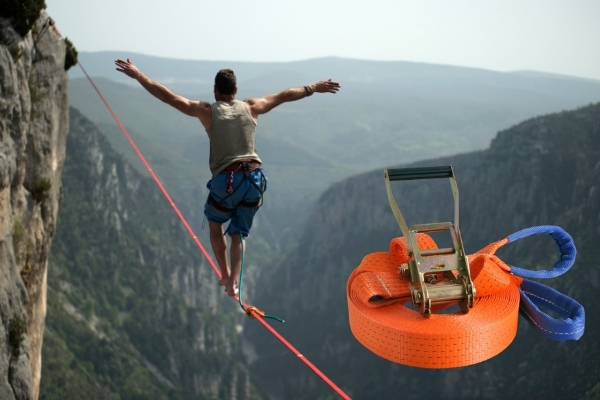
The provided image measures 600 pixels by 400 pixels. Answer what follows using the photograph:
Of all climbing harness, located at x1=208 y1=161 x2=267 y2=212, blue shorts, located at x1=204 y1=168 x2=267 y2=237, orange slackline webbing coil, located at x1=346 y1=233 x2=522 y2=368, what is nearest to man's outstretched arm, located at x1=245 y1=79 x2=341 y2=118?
climbing harness, located at x1=208 y1=161 x2=267 y2=212

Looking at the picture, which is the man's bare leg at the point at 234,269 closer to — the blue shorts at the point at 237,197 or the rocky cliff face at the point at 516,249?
the blue shorts at the point at 237,197

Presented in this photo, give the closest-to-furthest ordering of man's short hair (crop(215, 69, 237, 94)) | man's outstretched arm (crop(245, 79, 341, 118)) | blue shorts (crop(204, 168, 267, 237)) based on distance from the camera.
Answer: man's short hair (crop(215, 69, 237, 94)) < man's outstretched arm (crop(245, 79, 341, 118)) < blue shorts (crop(204, 168, 267, 237))

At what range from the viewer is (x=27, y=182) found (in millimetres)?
24344

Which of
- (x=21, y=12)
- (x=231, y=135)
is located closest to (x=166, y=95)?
(x=231, y=135)

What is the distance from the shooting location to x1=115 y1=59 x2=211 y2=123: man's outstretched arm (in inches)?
362

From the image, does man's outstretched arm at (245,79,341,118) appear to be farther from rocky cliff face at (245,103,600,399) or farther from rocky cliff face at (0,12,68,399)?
rocky cliff face at (245,103,600,399)

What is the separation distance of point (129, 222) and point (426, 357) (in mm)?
193535

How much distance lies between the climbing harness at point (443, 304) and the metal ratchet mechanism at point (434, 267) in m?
0.01

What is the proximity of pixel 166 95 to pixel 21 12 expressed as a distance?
12.6m

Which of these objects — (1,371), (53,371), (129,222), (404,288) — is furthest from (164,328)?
(404,288)

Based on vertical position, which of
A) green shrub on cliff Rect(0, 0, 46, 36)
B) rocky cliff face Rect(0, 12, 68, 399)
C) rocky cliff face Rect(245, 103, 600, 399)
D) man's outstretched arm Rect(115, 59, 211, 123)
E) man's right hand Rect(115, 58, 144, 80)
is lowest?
rocky cliff face Rect(245, 103, 600, 399)

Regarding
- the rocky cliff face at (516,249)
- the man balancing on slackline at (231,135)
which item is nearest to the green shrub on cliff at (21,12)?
the man balancing on slackline at (231,135)

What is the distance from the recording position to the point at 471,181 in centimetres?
17238

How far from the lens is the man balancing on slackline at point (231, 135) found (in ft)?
31.2
